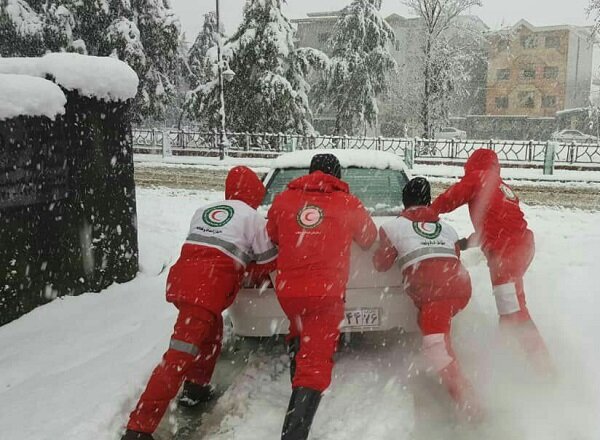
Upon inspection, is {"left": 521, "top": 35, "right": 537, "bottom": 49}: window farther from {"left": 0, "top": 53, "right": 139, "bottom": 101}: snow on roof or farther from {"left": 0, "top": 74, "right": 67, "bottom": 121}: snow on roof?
{"left": 0, "top": 74, "right": 67, "bottom": 121}: snow on roof

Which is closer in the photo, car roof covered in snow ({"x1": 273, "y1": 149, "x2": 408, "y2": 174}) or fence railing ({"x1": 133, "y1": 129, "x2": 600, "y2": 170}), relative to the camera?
car roof covered in snow ({"x1": 273, "y1": 149, "x2": 408, "y2": 174})

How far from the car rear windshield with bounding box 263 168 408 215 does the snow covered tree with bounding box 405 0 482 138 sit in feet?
78.0

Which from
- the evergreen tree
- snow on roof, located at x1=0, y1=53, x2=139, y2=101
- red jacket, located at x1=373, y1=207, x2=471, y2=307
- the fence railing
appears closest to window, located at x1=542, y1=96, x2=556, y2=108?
the fence railing

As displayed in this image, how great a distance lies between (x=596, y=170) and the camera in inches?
792

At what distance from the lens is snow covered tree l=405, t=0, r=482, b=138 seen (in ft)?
89.8

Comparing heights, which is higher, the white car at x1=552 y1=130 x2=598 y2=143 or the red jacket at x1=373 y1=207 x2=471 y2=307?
the red jacket at x1=373 y1=207 x2=471 y2=307

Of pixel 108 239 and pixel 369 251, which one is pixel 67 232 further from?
pixel 369 251

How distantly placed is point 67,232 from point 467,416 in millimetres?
3720

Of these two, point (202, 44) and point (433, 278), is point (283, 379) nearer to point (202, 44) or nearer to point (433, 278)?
point (433, 278)

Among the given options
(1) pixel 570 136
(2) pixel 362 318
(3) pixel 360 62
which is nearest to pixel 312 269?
(2) pixel 362 318

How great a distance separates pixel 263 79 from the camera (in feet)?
83.3

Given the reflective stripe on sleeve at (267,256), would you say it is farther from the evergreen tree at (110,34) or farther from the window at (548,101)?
the window at (548,101)

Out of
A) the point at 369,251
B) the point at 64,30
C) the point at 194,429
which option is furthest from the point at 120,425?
the point at 64,30

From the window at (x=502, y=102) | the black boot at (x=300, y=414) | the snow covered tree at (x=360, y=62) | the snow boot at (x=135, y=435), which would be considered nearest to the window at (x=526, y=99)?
the window at (x=502, y=102)
